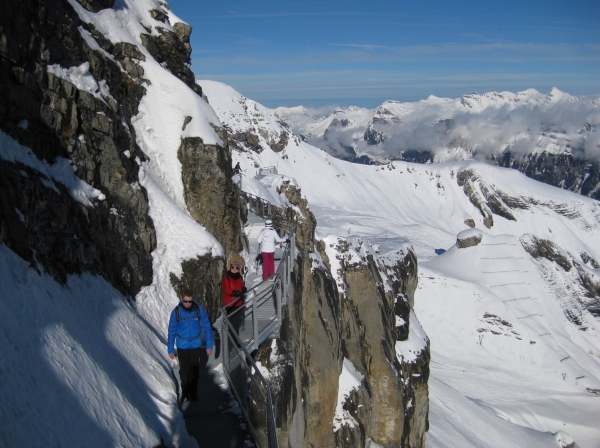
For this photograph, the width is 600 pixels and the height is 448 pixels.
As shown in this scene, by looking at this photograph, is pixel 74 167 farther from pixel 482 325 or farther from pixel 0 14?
pixel 482 325

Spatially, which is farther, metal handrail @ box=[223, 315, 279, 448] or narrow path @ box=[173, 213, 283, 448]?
narrow path @ box=[173, 213, 283, 448]

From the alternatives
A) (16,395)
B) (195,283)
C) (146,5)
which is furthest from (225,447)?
(146,5)

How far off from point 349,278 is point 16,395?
2289cm

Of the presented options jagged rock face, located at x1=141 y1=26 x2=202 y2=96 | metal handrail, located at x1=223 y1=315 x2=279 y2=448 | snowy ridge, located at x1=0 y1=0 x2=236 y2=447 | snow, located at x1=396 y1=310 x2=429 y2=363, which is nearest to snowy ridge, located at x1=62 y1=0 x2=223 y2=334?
snowy ridge, located at x1=0 y1=0 x2=236 y2=447

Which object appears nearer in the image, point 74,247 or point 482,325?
point 74,247

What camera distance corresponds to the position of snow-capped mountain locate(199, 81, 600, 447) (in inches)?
1858

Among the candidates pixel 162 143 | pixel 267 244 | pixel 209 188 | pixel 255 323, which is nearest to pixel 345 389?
pixel 267 244

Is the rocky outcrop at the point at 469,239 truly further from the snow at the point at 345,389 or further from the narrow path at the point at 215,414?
the narrow path at the point at 215,414

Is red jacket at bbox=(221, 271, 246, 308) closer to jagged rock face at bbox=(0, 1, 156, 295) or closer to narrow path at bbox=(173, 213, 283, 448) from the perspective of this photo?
narrow path at bbox=(173, 213, 283, 448)

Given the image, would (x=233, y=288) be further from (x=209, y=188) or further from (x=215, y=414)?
(x=209, y=188)

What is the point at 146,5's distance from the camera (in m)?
17.4

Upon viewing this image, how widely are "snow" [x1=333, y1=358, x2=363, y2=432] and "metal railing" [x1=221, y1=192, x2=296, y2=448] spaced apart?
1046 cm

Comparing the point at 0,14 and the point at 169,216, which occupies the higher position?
the point at 0,14

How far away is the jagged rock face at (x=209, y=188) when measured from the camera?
544 inches
